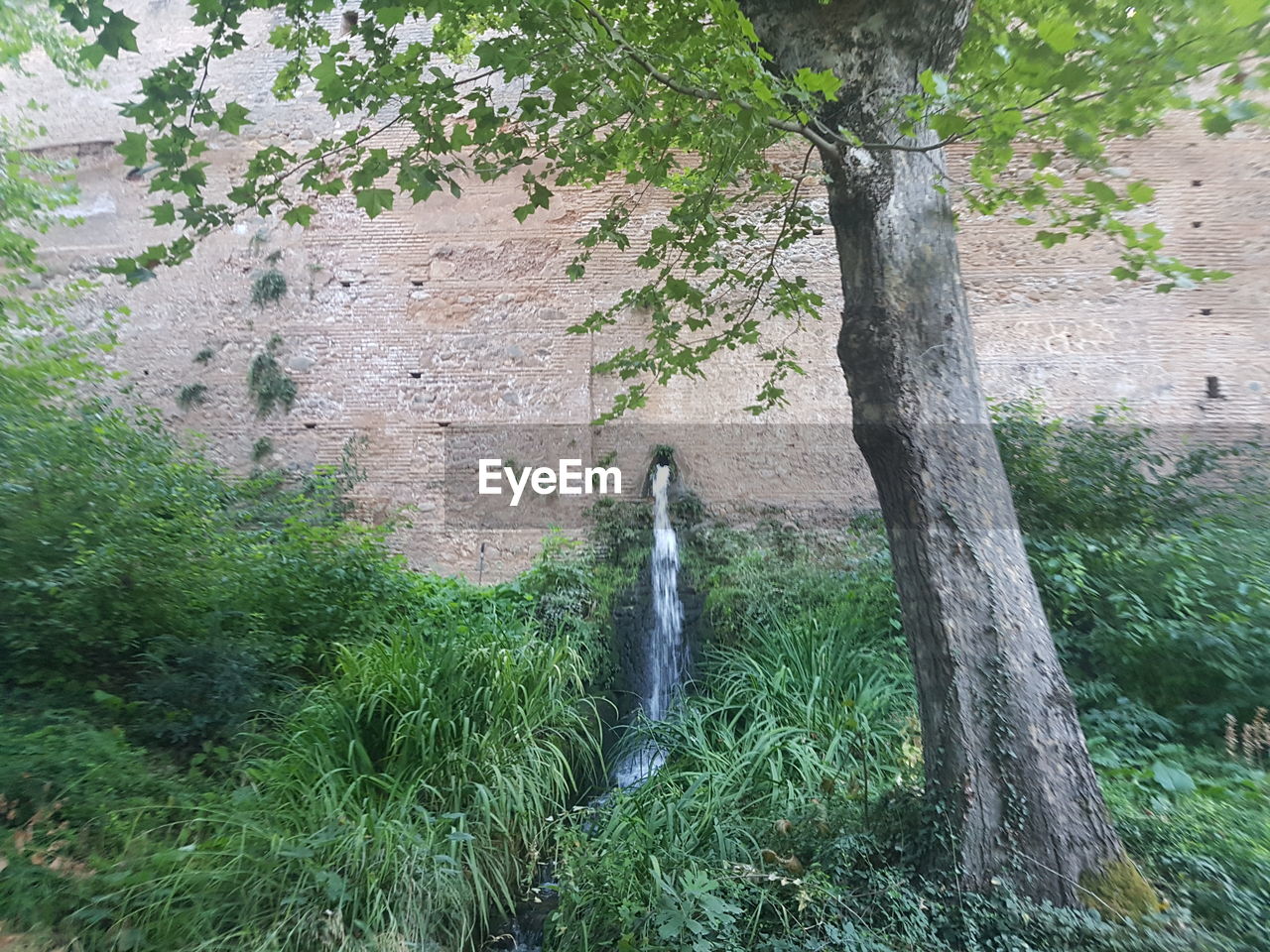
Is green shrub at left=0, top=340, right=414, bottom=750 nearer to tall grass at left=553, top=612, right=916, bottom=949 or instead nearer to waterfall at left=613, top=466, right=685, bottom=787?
waterfall at left=613, top=466, right=685, bottom=787

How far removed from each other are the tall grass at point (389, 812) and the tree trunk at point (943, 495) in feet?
6.69

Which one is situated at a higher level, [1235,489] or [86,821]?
[1235,489]

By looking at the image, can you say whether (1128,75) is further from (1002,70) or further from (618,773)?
(618,773)

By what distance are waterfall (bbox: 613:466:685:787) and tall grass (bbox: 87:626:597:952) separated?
13.7 inches

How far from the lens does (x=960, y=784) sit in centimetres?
282

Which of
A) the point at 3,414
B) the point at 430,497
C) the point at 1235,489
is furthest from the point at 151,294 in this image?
the point at 1235,489

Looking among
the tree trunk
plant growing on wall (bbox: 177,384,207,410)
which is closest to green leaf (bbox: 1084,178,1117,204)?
the tree trunk

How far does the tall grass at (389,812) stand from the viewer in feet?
9.52

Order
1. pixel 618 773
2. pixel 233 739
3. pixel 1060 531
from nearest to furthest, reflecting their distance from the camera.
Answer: pixel 233 739 < pixel 618 773 < pixel 1060 531

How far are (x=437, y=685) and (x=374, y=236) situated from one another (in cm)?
561

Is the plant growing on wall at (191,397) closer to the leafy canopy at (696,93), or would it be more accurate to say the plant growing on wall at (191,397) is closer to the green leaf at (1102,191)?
the leafy canopy at (696,93)

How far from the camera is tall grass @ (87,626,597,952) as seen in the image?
290 cm

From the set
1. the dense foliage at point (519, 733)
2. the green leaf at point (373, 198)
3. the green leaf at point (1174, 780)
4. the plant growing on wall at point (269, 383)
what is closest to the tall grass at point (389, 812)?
the dense foliage at point (519, 733)

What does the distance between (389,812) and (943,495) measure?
8.97 feet
